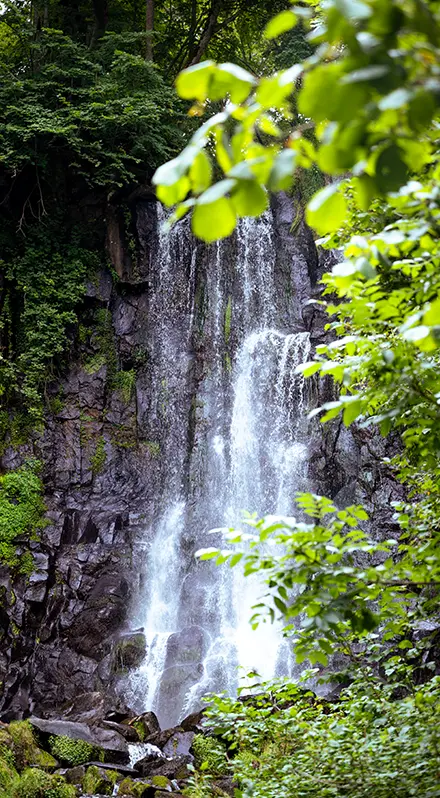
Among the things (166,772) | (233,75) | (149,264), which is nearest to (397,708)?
(233,75)

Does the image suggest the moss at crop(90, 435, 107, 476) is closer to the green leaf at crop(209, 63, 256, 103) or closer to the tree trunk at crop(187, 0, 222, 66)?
the tree trunk at crop(187, 0, 222, 66)

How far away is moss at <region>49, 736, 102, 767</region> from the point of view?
8188mm

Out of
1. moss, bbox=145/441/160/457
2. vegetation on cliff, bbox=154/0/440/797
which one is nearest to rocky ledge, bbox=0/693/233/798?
vegetation on cliff, bbox=154/0/440/797

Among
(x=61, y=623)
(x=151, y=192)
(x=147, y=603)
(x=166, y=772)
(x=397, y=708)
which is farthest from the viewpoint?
(x=151, y=192)

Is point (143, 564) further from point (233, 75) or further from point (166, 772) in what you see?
point (233, 75)

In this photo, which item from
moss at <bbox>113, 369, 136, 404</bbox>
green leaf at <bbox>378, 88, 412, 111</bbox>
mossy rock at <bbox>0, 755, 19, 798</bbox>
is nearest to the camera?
green leaf at <bbox>378, 88, 412, 111</bbox>

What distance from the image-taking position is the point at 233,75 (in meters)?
1.16

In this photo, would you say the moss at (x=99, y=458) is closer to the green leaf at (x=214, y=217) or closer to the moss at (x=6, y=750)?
the moss at (x=6, y=750)

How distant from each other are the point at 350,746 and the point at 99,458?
11354mm

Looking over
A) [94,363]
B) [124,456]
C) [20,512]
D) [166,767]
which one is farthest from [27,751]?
[94,363]

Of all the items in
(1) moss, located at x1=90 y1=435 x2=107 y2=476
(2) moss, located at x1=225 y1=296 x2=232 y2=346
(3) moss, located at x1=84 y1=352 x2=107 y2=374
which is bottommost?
(1) moss, located at x1=90 y1=435 x2=107 y2=476

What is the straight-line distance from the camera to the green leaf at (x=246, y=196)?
110 cm

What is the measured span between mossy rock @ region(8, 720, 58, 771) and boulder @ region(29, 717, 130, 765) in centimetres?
21

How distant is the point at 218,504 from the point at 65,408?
3656 millimetres
